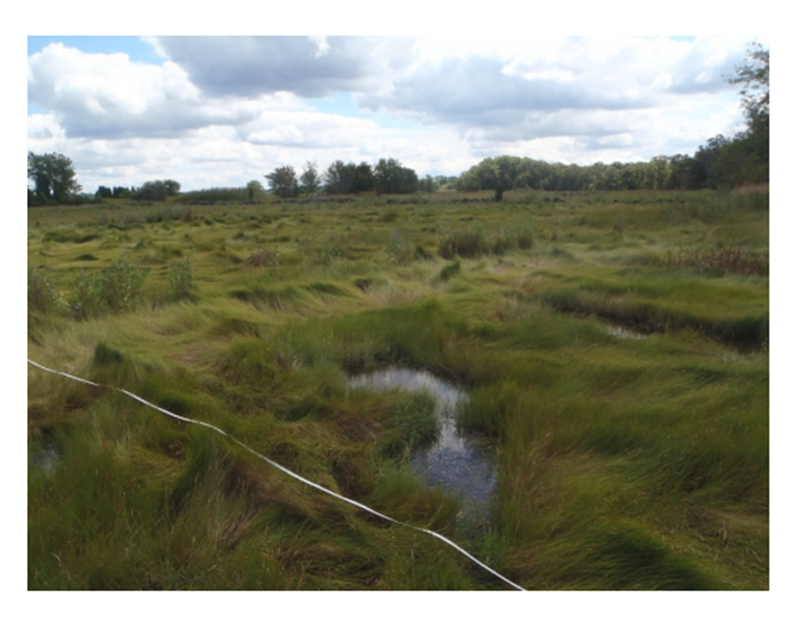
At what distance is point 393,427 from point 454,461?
46cm

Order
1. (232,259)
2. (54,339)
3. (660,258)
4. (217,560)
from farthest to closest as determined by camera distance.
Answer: (232,259)
(660,258)
(54,339)
(217,560)

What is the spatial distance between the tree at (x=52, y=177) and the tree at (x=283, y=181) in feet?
7.56

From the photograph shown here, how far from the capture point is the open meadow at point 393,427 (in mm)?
2184

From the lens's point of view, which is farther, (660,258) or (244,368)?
(660,258)

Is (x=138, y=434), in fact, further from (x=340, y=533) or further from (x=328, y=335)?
(x=328, y=335)

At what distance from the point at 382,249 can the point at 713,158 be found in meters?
5.32

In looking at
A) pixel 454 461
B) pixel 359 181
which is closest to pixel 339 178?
pixel 359 181

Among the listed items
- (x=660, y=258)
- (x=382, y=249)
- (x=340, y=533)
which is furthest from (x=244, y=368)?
(x=660, y=258)

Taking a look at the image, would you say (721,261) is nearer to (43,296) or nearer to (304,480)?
(304,480)

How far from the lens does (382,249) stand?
29.7 ft

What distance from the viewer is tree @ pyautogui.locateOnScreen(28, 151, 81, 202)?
5633 mm

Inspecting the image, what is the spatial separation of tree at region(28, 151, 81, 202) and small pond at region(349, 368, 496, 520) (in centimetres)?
432

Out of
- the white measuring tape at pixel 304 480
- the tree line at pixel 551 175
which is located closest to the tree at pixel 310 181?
the tree line at pixel 551 175

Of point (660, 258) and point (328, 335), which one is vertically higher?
point (660, 258)
